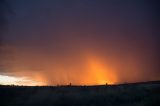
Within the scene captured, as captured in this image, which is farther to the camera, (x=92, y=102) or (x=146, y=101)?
(x=92, y=102)

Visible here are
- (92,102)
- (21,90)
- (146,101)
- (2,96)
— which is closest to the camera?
(146,101)

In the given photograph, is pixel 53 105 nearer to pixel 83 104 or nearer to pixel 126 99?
pixel 83 104

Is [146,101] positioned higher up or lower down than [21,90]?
lower down

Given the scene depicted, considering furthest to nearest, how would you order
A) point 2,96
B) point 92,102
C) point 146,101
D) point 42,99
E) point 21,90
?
point 21,90 < point 2,96 < point 42,99 < point 92,102 < point 146,101

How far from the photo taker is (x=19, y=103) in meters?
28.0

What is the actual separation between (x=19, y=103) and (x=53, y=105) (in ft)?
15.2

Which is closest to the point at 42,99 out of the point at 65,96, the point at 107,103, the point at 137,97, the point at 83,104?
the point at 65,96

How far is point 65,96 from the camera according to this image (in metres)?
28.3

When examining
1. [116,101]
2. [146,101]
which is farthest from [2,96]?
[146,101]

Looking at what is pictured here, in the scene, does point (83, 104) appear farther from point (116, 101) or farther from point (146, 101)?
point (146, 101)

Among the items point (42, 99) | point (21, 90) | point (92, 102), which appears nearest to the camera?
point (92, 102)

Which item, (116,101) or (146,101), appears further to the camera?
(116,101)

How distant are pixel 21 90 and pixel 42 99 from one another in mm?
8198

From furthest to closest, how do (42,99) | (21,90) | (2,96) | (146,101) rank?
(21,90)
(2,96)
(42,99)
(146,101)
